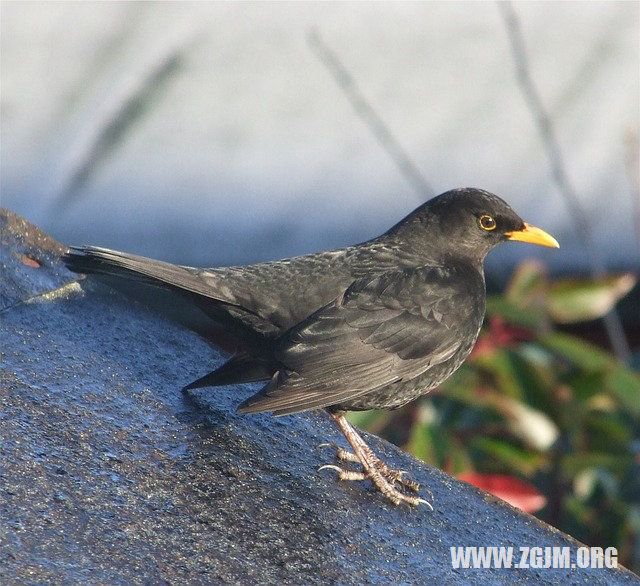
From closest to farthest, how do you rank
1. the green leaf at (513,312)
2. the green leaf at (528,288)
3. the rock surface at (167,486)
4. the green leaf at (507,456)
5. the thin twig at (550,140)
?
1. the rock surface at (167,486)
2. the green leaf at (513,312)
3. the green leaf at (507,456)
4. the green leaf at (528,288)
5. the thin twig at (550,140)

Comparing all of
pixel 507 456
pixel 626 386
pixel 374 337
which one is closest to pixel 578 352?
pixel 626 386

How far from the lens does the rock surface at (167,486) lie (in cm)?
222

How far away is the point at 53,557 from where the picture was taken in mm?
2090

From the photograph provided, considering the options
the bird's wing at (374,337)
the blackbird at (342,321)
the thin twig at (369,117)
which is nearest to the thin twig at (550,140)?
the thin twig at (369,117)

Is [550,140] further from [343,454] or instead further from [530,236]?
[343,454]

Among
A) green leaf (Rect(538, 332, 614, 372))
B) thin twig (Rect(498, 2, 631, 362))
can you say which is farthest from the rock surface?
thin twig (Rect(498, 2, 631, 362))

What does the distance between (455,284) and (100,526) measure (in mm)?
1638

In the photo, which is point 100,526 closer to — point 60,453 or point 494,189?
point 60,453

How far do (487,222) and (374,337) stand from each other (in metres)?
0.84

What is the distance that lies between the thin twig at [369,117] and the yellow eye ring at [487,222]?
1970mm

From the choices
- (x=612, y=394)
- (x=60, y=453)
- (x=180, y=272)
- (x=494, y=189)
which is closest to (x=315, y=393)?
(x=180, y=272)

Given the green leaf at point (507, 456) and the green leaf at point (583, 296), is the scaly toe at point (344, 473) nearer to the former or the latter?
the green leaf at point (507, 456)

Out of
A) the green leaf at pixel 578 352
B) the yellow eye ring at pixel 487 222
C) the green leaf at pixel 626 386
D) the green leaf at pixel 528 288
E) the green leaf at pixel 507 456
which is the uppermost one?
the yellow eye ring at pixel 487 222

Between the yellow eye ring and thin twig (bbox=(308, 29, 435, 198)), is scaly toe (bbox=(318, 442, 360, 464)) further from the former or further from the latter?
thin twig (bbox=(308, 29, 435, 198))
